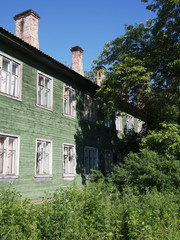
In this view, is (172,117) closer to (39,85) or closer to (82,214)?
(39,85)

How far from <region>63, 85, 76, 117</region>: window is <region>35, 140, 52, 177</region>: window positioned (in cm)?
260

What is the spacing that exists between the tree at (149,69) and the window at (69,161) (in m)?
3.24

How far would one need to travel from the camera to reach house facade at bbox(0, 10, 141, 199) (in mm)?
10422

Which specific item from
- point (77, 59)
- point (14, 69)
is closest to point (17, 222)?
point (14, 69)

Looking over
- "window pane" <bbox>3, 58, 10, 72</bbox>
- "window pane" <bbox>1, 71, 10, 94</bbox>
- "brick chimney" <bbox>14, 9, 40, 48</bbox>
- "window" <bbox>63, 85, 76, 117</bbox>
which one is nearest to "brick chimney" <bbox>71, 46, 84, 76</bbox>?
"window" <bbox>63, 85, 76, 117</bbox>

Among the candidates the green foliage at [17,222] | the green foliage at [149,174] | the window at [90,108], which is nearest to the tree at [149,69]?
the window at [90,108]

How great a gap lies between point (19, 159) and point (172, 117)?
932 centimetres

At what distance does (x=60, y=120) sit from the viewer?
1355cm

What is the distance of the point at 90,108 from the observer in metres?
16.6

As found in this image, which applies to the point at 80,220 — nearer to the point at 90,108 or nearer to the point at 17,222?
the point at 17,222

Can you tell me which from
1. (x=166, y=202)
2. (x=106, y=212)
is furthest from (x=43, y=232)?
(x=166, y=202)

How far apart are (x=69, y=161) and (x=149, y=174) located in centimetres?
512

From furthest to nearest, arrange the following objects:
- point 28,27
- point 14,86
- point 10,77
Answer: point 28,27 < point 14,86 < point 10,77

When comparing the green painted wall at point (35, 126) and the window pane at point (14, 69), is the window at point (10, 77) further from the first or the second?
the green painted wall at point (35, 126)
